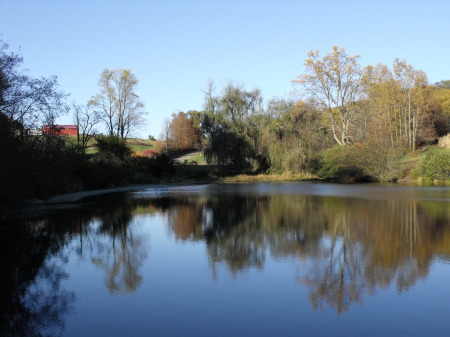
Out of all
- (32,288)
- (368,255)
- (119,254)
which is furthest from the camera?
(119,254)

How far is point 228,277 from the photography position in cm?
847

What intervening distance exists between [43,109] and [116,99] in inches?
1195

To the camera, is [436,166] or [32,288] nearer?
[32,288]

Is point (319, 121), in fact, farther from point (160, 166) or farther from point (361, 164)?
point (160, 166)

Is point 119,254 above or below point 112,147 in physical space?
below

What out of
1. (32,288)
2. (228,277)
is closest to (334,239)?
(228,277)

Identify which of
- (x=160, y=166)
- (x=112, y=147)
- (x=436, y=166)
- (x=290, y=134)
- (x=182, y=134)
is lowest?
(x=436, y=166)

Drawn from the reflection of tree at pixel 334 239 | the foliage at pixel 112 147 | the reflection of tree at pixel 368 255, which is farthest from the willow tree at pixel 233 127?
the reflection of tree at pixel 368 255

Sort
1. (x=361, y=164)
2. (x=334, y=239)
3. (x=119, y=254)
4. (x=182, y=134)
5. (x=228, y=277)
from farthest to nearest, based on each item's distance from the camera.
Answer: (x=182, y=134) < (x=361, y=164) < (x=334, y=239) < (x=119, y=254) < (x=228, y=277)

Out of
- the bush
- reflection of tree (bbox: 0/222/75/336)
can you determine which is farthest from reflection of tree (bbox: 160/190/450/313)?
the bush

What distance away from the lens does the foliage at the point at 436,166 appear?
123 feet

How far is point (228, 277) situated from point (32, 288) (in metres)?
3.39

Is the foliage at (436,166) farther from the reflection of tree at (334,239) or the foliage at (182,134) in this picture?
the foliage at (182,134)

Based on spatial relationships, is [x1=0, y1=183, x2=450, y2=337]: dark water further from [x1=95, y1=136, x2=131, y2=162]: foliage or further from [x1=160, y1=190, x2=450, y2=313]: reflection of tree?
[x1=95, y1=136, x2=131, y2=162]: foliage
